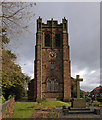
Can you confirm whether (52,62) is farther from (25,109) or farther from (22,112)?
(22,112)

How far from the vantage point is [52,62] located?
29.3m

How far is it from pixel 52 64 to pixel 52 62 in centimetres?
48

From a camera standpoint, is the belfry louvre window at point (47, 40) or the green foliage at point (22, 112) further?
the belfry louvre window at point (47, 40)

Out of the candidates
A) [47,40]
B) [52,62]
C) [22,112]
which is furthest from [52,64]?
[22,112]

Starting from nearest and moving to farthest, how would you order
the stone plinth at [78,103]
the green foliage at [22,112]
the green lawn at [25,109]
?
the green foliage at [22,112]
the green lawn at [25,109]
the stone plinth at [78,103]

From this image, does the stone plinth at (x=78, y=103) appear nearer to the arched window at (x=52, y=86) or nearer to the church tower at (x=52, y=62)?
the church tower at (x=52, y=62)

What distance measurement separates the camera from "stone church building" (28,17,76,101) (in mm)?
27500

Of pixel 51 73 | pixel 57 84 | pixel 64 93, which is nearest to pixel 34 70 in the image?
pixel 51 73

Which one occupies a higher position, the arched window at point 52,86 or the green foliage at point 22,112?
the arched window at point 52,86

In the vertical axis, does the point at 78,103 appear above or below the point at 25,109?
above

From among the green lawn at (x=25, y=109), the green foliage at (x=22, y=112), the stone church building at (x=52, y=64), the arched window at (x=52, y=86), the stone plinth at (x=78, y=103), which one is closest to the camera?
the green foliage at (x=22, y=112)

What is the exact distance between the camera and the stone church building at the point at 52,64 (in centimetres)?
2750

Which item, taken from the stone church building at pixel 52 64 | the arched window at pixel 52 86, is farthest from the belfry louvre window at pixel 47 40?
the arched window at pixel 52 86

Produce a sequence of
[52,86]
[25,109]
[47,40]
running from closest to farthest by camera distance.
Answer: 1. [25,109]
2. [52,86]
3. [47,40]
